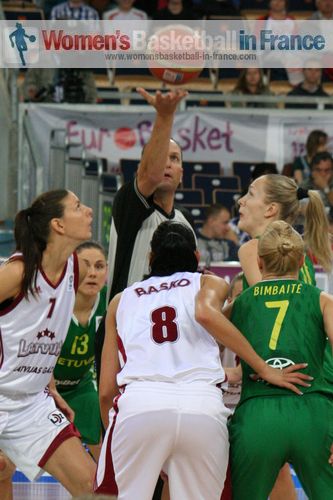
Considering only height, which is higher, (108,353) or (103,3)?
(103,3)

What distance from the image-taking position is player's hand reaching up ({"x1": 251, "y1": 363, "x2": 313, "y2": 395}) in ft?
14.1

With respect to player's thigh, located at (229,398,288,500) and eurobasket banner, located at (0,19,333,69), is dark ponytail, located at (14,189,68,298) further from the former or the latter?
eurobasket banner, located at (0,19,333,69)

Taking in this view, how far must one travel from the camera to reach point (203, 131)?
38.8 ft

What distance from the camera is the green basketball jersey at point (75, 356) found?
6.83 metres

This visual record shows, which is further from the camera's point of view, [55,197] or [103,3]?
[103,3]

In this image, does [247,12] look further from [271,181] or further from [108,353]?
[108,353]

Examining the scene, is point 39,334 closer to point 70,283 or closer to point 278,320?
point 70,283

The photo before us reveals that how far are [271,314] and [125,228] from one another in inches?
42.0

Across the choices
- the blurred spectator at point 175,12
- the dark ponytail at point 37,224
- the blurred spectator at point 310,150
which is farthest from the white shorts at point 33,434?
the blurred spectator at point 175,12

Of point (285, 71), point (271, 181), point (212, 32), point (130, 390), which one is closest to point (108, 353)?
point (130, 390)

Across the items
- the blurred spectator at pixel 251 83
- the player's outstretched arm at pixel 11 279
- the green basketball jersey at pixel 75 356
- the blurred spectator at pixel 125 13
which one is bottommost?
the green basketball jersey at pixel 75 356

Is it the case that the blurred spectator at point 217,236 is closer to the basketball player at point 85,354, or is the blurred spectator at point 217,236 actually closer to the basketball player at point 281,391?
the basketball player at point 85,354

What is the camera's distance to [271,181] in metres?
5.23

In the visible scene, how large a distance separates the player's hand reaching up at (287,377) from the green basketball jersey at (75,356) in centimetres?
264
